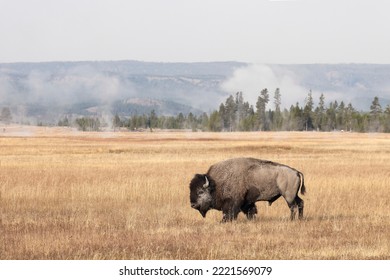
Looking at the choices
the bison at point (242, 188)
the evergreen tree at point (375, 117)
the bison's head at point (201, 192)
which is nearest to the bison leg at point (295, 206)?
the bison at point (242, 188)

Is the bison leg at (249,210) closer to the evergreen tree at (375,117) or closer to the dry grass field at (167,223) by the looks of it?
the dry grass field at (167,223)

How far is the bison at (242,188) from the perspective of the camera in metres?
16.5

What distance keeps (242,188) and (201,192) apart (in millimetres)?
1037

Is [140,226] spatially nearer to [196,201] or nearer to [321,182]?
[196,201]

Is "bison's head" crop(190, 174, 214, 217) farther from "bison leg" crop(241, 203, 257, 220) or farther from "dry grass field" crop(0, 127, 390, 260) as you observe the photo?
"bison leg" crop(241, 203, 257, 220)

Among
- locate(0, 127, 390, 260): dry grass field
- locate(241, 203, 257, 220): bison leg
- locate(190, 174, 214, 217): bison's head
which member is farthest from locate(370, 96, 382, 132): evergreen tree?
locate(190, 174, 214, 217): bison's head

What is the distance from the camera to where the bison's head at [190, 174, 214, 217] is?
16359 millimetres

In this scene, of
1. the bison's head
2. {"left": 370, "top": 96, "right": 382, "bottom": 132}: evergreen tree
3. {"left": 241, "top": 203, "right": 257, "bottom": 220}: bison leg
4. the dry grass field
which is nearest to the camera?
the dry grass field

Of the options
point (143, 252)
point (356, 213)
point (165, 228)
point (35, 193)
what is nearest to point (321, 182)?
point (356, 213)

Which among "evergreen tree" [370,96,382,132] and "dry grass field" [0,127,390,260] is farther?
"evergreen tree" [370,96,382,132]

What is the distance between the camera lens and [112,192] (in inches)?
933

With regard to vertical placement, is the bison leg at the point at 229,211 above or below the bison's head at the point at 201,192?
below

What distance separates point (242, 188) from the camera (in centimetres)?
1658

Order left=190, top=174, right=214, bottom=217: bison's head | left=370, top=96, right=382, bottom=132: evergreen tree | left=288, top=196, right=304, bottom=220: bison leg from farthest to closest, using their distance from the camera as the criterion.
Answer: left=370, top=96, right=382, bottom=132: evergreen tree
left=288, top=196, right=304, bottom=220: bison leg
left=190, top=174, right=214, bottom=217: bison's head
